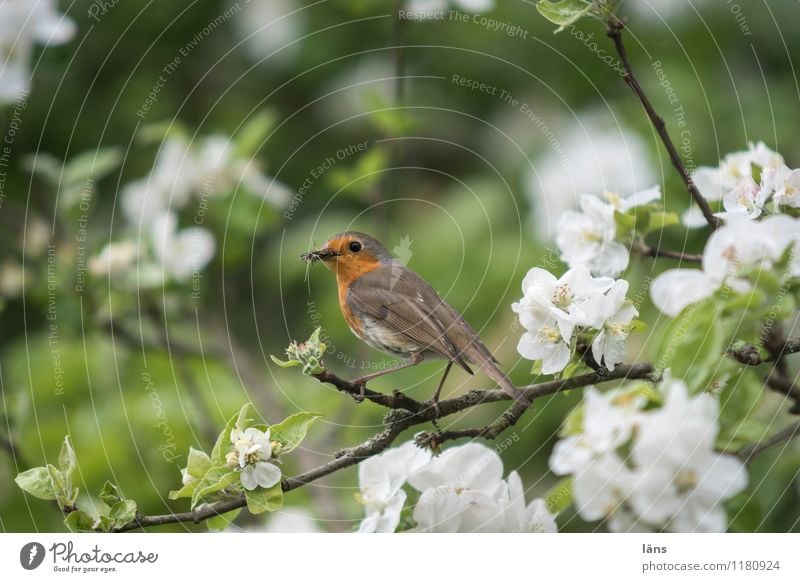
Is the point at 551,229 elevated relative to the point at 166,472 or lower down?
elevated

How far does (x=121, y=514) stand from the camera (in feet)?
2.88

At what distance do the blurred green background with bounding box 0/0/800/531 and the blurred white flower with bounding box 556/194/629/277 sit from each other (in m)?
0.21

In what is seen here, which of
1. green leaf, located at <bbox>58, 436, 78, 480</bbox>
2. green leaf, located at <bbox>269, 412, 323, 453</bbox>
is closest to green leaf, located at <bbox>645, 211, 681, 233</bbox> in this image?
green leaf, located at <bbox>269, 412, 323, 453</bbox>

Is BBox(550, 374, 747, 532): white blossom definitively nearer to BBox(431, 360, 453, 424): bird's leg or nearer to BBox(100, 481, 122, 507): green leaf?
BBox(431, 360, 453, 424): bird's leg

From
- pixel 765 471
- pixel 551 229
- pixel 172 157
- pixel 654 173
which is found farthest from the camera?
pixel 172 157

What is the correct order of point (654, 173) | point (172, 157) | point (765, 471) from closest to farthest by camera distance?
point (765, 471) → point (654, 173) → point (172, 157)

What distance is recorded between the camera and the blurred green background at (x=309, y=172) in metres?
1.19

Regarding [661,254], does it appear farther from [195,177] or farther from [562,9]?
[195,177]

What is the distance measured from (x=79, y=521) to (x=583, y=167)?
749mm
